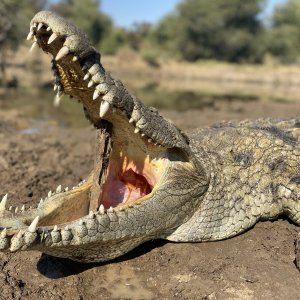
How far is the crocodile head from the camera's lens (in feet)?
8.67

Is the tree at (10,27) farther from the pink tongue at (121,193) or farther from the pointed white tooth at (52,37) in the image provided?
the pointed white tooth at (52,37)

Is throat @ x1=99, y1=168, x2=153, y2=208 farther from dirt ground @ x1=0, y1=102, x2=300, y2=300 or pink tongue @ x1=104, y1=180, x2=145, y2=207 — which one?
dirt ground @ x1=0, y1=102, x2=300, y2=300

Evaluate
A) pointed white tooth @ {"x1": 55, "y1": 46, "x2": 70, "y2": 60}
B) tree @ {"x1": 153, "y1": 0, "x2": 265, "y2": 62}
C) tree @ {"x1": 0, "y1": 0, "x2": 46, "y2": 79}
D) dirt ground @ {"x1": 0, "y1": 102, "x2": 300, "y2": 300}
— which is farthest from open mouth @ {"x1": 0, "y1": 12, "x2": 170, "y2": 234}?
tree @ {"x1": 153, "y1": 0, "x2": 265, "y2": 62}

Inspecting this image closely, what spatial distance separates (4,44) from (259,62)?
41.4m

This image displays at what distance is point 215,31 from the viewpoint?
57.0m

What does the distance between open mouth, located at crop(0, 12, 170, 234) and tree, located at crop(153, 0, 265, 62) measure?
53.8 meters

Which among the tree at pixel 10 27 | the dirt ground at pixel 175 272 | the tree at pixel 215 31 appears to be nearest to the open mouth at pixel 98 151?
the dirt ground at pixel 175 272

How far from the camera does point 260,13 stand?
204ft

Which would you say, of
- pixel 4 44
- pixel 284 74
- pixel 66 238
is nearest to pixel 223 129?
pixel 66 238

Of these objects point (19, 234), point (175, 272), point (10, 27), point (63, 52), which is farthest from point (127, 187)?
point (10, 27)

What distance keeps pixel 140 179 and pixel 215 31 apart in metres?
56.6

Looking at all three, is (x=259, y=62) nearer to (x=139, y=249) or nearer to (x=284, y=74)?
(x=284, y=74)

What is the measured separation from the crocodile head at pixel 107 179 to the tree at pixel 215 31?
5396 centimetres

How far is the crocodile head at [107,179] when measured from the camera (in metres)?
2.64
